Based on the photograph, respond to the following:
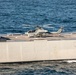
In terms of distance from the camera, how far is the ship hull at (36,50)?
69.9m

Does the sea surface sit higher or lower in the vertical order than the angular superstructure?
lower

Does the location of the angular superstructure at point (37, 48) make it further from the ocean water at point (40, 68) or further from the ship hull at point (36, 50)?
the ocean water at point (40, 68)

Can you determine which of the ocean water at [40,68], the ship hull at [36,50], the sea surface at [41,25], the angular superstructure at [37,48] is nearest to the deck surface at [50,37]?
the angular superstructure at [37,48]

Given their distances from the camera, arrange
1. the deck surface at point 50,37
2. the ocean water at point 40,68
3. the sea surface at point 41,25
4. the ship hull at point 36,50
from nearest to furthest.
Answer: the ocean water at point 40,68
the sea surface at point 41,25
the ship hull at point 36,50
the deck surface at point 50,37

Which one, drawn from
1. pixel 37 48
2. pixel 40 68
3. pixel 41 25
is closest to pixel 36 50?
pixel 37 48

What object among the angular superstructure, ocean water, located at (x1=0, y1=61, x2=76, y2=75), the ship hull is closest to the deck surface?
the angular superstructure

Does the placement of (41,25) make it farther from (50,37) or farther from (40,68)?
(40,68)

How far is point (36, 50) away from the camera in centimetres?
7069

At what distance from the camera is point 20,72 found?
66.0m

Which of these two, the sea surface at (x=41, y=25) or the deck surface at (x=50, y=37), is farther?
the deck surface at (x=50, y=37)

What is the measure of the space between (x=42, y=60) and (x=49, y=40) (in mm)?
2955

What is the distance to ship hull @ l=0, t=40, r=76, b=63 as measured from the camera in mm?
69938

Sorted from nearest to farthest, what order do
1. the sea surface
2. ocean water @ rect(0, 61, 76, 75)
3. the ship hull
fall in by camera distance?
ocean water @ rect(0, 61, 76, 75) < the sea surface < the ship hull

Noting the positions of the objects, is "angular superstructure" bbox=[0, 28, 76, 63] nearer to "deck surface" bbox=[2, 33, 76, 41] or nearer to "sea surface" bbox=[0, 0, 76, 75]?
"deck surface" bbox=[2, 33, 76, 41]
